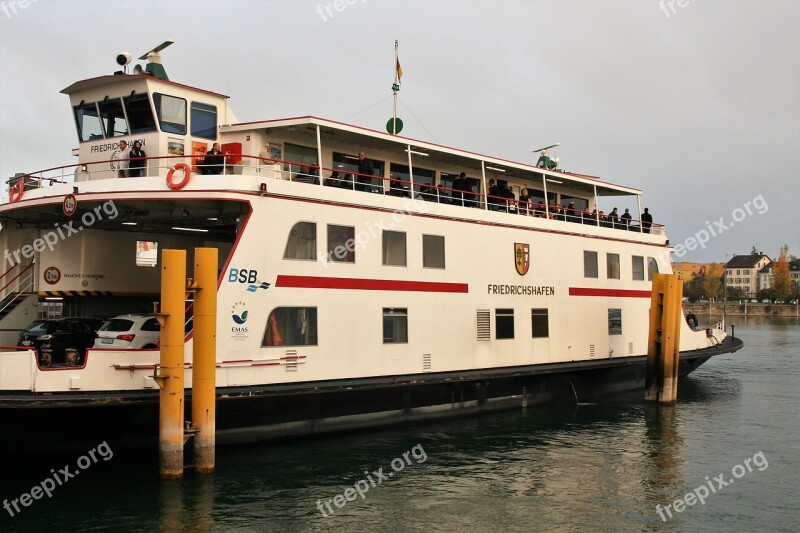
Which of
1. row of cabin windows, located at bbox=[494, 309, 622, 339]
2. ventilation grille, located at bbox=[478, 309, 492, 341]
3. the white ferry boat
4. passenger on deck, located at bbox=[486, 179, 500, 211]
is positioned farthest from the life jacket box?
row of cabin windows, located at bbox=[494, 309, 622, 339]

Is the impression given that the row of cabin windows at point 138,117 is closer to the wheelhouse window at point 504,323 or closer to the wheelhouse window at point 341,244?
the wheelhouse window at point 341,244

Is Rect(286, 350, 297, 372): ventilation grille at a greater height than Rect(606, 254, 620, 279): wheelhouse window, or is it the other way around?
Rect(606, 254, 620, 279): wheelhouse window

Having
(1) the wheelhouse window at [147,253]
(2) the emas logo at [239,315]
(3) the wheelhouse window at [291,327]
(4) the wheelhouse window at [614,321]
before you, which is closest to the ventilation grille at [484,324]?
(3) the wheelhouse window at [291,327]

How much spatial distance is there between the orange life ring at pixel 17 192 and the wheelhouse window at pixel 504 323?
10.9 m

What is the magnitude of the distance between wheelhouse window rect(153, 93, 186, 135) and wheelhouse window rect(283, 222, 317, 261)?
10.9 ft

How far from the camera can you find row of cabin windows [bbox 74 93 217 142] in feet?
50.3

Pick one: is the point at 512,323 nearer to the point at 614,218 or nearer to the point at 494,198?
the point at 494,198

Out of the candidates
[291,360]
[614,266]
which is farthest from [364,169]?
[614,266]

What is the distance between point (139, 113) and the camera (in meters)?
15.5

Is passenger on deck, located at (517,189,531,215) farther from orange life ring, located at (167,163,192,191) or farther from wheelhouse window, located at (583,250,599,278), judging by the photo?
orange life ring, located at (167,163,192,191)

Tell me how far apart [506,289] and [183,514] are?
1026 cm

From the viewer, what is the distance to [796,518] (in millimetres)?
11898

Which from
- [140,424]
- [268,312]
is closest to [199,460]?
[140,424]

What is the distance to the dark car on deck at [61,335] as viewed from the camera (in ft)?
47.6
